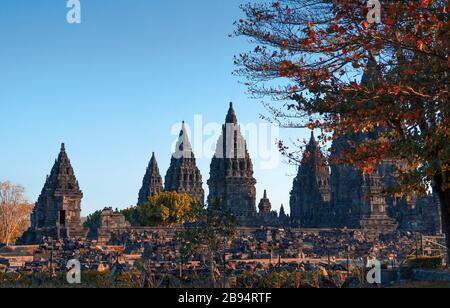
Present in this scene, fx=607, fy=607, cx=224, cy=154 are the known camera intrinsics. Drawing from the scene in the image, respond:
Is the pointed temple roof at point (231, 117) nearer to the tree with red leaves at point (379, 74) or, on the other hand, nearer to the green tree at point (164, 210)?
the green tree at point (164, 210)

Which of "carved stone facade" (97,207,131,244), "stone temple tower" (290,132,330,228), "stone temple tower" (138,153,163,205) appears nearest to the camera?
"carved stone facade" (97,207,131,244)

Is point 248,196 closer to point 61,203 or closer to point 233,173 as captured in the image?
point 233,173

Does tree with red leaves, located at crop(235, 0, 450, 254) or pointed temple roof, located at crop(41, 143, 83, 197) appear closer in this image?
tree with red leaves, located at crop(235, 0, 450, 254)

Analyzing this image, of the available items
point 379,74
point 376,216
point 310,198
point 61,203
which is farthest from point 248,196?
point 379,74

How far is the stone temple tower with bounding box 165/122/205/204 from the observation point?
8769 centimetres

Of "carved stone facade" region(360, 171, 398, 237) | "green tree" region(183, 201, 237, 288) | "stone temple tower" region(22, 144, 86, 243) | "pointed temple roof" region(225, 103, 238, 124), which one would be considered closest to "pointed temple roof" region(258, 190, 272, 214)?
"pointed temple roof" region(225, 103, 238, 124)

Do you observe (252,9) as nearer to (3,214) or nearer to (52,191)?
(52,191)

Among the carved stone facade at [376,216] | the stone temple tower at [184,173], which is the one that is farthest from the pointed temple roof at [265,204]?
the carved stone facade at [376,216]

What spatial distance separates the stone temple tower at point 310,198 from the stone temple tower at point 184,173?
13.9m

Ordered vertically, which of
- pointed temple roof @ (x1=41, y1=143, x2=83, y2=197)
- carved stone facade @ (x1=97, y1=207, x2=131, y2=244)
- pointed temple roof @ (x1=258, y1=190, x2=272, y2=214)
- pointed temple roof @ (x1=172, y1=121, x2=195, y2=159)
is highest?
pointed temple roof @ (x1=172, y1=121, x2=195, y2=159)

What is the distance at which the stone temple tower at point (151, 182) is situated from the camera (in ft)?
295

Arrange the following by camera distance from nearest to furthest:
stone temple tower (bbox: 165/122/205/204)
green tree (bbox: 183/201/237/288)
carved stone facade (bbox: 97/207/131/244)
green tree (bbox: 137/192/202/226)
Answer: green tree (bbox: 183/201/237/288) → carved stone facade (bbox: 97/207/131/244) → green tree (bbox: 137/192/202/226) → stone temple tower (bbox: 165/122/205/204)

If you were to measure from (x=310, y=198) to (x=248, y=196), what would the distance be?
901 cm

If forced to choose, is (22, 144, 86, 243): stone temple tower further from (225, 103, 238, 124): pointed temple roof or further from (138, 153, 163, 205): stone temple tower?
(138, 153, 163, 205): stone temple tower
